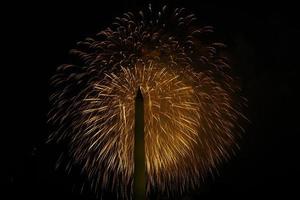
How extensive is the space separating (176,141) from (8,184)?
31121 mm

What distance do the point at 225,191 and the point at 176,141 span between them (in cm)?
2044

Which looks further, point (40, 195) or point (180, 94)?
point (40, 195)

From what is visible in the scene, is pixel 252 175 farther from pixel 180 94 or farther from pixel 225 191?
pixel 180 94

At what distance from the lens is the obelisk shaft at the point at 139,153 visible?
2611cm

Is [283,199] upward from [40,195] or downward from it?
downward

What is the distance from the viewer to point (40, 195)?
51.9 metres

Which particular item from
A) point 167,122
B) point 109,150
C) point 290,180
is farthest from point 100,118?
point 290,180

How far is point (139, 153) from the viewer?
28.9 meters

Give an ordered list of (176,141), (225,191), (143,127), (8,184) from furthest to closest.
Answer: (8,184), (225,191), (143,127), (176,141)

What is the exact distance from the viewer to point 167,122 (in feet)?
79.2

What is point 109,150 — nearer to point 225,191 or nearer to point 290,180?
point 225,191

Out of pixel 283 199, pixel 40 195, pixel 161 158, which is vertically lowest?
pixel 161 158

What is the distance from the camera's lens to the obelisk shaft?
26.1m

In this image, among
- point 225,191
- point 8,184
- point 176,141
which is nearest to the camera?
point 176,141
